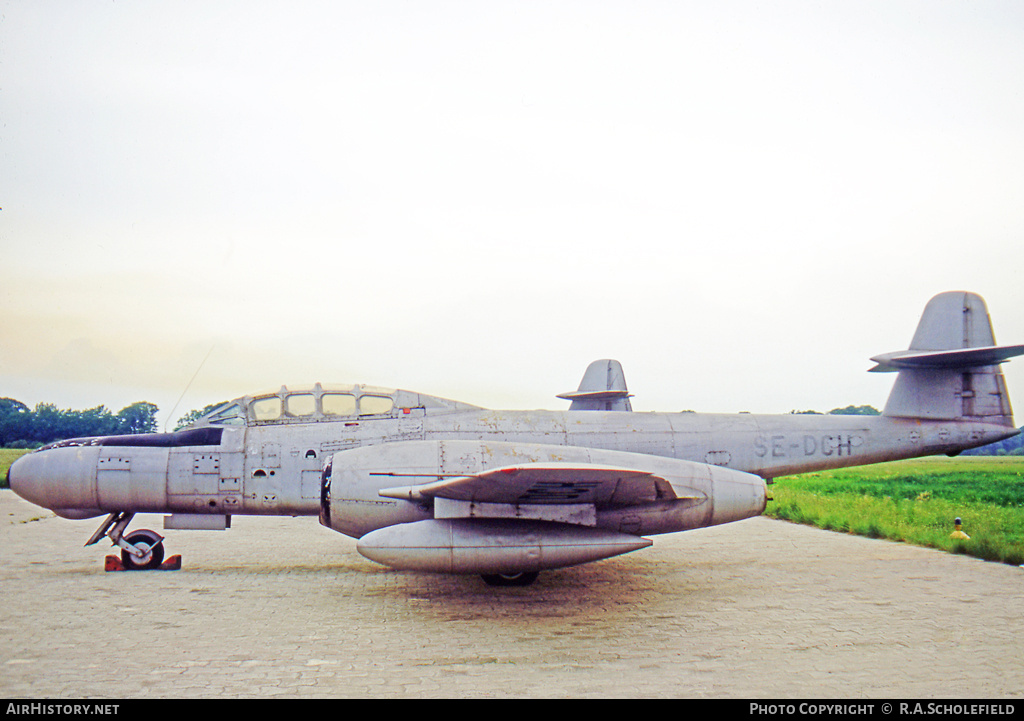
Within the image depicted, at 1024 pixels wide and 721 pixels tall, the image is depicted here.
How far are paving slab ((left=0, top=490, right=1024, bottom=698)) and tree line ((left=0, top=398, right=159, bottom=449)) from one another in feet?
6.56

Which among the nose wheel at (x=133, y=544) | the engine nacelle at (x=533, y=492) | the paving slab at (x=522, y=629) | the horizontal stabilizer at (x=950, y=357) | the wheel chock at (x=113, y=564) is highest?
the horizontal stabilizer at (x=950, y=357)

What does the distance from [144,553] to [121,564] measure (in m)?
0.32

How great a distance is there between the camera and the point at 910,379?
955cm

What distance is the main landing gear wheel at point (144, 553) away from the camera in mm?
8688

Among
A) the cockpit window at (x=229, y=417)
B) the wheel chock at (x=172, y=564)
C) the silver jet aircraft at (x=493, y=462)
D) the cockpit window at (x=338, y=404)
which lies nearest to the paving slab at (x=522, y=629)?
the wheel chock at (x=172, y=564)

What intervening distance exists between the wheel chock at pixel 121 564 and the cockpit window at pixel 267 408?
7.66 ft

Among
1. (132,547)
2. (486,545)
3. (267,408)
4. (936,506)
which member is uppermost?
(267,408)

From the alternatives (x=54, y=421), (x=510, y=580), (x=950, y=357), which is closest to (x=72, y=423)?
(x=54, y=421)

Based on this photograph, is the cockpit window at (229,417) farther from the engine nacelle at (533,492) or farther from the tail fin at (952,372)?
the tail fin at (952,372)

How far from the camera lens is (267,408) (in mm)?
8617

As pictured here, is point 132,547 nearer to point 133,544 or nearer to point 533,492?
point 133,544

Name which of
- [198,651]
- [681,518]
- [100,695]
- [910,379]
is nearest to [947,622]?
[681,518]

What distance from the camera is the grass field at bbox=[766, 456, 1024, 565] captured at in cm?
1026

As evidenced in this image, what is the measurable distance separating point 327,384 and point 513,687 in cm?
518
